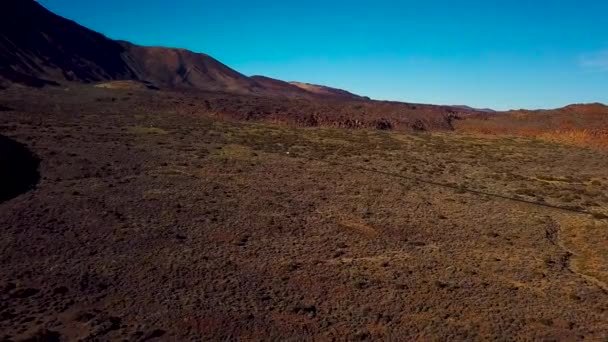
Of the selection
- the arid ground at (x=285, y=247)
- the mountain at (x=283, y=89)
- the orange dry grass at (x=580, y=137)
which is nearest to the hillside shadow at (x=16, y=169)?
the arid ground at (x=285, y=247)

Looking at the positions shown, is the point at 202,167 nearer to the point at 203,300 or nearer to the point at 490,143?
the point at 203,300

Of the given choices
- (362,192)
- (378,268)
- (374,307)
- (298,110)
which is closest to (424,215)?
(362,192)

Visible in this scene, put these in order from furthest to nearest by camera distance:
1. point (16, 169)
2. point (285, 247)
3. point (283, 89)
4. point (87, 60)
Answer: point (283, 89), point (87, 60), point (16, 169), point (285, 247)

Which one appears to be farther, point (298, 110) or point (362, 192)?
point (298, 110)

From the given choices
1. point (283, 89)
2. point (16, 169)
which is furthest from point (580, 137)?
point (283, 89)

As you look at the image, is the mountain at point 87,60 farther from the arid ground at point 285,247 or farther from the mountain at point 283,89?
the arid ground at point 285,247

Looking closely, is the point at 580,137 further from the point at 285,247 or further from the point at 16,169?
the point at 16,169
